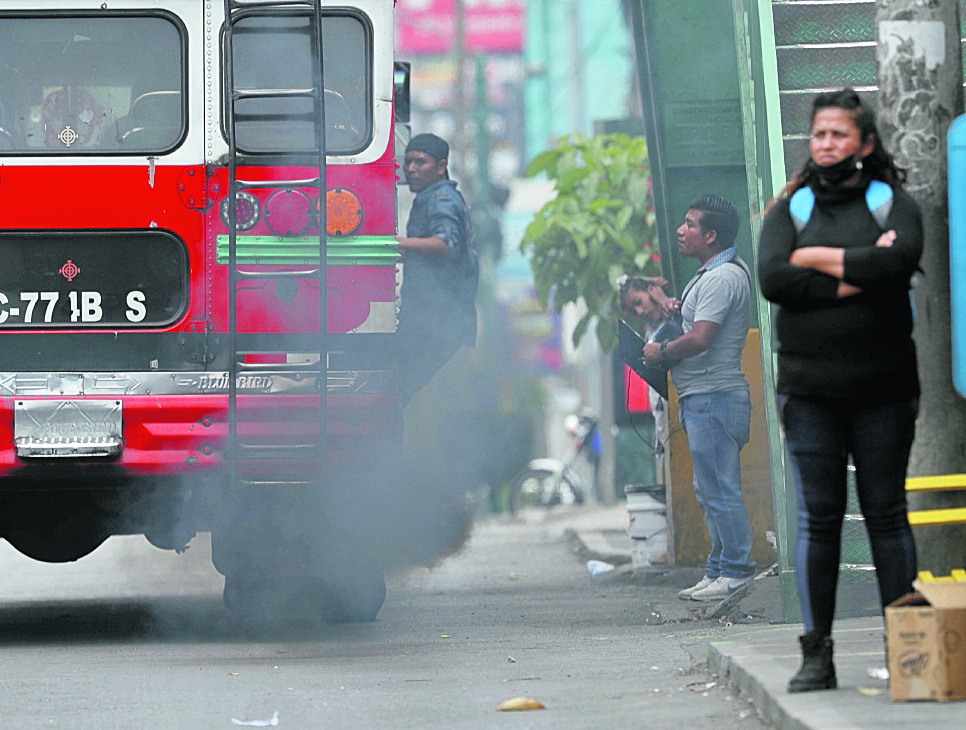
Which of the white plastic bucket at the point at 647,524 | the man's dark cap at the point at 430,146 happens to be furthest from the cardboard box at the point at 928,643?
the white plastic bucket at the point at 647,524

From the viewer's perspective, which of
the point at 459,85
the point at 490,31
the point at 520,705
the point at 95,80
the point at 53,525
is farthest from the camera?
the point at 490,31

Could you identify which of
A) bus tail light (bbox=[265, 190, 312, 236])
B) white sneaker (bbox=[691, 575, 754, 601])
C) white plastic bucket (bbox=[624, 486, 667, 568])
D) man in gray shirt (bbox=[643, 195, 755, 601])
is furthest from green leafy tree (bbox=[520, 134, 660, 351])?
bus tail light (bbox=[265, 190, 312, 236])

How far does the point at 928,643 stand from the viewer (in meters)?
4.61

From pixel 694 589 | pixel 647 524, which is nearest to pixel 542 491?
pixel 647 524

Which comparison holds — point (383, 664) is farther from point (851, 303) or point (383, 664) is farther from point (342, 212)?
point (851, 303)

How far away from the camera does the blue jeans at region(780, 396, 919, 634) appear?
487 centimetres

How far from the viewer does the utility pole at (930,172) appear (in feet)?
16.8

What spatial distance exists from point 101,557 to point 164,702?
28.2 ft

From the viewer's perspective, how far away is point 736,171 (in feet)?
32.3

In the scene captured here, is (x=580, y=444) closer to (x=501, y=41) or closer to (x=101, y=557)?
(x=101, y=557)

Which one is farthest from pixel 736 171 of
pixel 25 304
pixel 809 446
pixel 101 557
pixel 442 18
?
pixel 442 18

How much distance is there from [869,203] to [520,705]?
193 centimetres

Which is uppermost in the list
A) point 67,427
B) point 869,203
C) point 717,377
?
point 869,203

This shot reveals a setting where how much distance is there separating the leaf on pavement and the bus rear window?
2917mm
